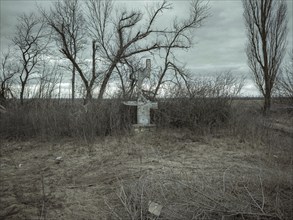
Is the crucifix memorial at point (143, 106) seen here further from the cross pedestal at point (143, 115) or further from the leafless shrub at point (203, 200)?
the leafless shrub at point (203, 200)

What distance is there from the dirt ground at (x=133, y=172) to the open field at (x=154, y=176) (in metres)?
0.01

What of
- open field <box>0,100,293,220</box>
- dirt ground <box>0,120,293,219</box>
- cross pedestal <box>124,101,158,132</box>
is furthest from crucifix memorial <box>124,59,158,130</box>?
dirt ground <box>0,120,293,219</box>

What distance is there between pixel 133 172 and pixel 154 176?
0.58 m

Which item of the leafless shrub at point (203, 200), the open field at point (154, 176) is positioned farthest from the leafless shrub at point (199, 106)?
the leafless shrub at point (203, 200)

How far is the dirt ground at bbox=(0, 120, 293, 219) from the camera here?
3.85 m

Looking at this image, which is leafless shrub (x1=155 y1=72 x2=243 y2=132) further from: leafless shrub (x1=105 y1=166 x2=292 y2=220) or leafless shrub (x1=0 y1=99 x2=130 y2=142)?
leafless shrub (x1=105 y1=166 x2=292 y2=220)

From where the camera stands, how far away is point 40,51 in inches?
984

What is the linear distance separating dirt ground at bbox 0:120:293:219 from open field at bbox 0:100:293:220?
0.01m

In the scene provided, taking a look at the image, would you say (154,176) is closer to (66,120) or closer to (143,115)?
(143,115)

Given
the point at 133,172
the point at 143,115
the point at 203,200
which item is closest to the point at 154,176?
the point at 133,172

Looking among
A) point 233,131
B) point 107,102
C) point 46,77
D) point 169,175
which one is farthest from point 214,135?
point 46,77

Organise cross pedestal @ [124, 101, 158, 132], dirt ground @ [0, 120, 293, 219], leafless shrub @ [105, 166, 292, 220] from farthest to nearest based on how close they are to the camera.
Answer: cross pedestal @ [124, 101, 158, 132] < dirt ground @ [0, 120, 293, 219] < leafless shrub @ [105, 166, 292, 220]

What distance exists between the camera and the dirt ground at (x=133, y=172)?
385 cm

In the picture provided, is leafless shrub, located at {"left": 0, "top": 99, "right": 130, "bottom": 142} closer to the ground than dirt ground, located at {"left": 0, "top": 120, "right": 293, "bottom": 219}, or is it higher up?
higher up
